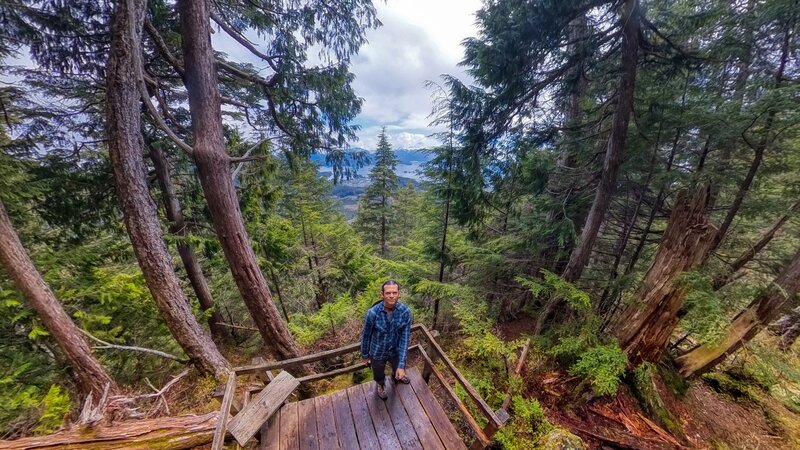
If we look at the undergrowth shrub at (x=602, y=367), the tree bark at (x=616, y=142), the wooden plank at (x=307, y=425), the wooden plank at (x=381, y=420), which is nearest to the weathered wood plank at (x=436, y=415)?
the wooden plank at (x=381, y=420)

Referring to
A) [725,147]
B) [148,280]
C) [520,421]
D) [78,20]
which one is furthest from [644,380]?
[78,20]

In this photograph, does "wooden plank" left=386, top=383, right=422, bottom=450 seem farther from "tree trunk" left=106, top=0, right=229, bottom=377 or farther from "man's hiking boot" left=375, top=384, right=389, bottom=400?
"tree trunk" left=106, top=0, right=229, bottom=377

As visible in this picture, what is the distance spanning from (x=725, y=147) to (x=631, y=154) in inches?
52.1

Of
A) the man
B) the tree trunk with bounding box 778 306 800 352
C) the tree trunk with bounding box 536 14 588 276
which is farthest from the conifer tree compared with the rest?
the tree trunk with bounding box 778 306 800 352

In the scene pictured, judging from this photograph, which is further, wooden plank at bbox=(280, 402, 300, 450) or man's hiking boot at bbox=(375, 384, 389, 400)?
man's hiking boot at bbox=(375, 384, 389, 400)

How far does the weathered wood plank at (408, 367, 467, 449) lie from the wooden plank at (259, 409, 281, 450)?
208cm

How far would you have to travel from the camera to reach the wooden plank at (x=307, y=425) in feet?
12.9

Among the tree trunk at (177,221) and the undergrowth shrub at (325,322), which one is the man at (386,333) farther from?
the tree trunk at (177,221)

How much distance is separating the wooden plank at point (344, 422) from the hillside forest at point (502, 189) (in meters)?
2.29

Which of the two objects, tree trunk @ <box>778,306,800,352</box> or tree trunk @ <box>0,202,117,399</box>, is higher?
tree trunk @ <box>0,202,117,399</box>

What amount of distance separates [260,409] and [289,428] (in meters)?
0.52

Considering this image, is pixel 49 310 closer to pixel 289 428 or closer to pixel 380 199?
pixel 289 428

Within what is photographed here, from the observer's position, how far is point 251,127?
7328 mm

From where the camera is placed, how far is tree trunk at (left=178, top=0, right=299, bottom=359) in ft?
17.0
